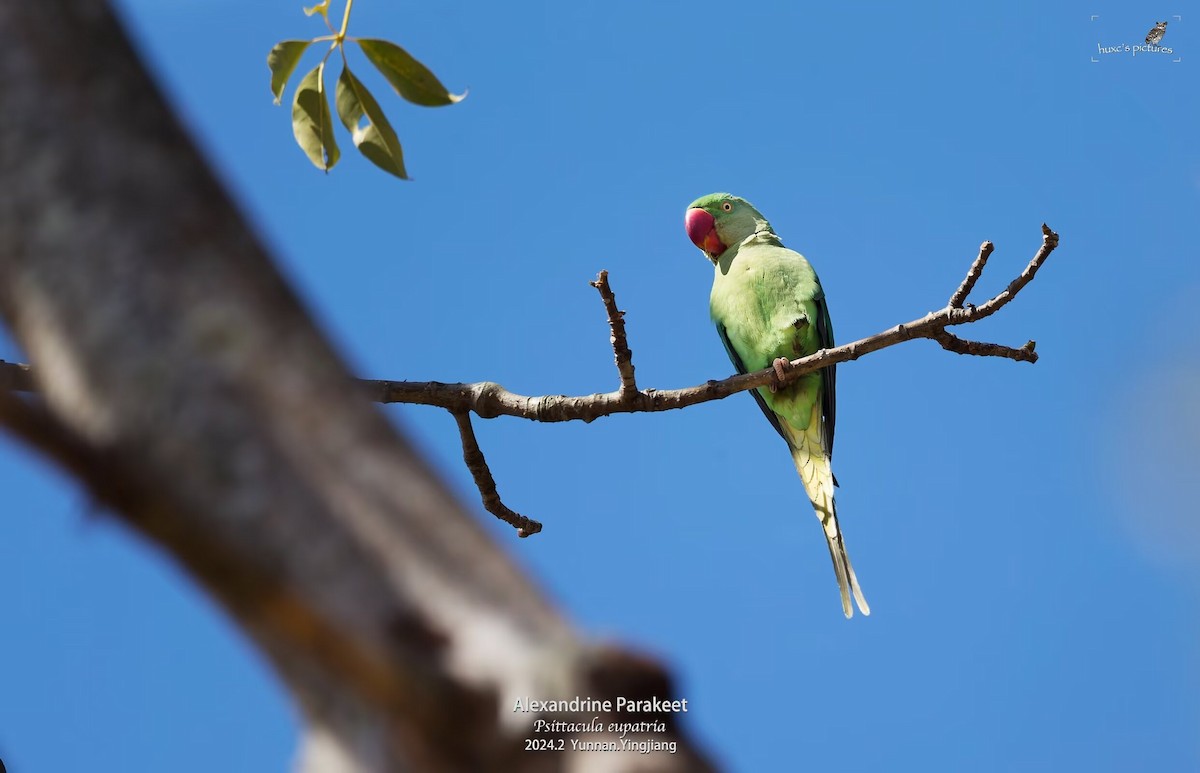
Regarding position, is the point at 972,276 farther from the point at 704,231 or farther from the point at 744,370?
the point at 704,231

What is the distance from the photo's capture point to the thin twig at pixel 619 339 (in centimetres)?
318

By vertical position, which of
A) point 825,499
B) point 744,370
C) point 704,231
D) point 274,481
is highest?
point 704,231

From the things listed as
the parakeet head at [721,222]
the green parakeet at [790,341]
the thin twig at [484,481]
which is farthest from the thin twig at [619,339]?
the parakeet head at [721,222]

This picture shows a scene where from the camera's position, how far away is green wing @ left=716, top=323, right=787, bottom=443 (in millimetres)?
5777

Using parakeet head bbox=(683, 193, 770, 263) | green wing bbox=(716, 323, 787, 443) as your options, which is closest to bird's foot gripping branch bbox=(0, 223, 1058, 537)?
green wing bbox=(716, 323, 787, 443)

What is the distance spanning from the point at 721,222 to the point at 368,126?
436 cm

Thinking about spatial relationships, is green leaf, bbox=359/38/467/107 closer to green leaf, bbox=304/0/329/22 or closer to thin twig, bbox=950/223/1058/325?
green leaf, bbox=304/0/329/22

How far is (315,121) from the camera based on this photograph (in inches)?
101

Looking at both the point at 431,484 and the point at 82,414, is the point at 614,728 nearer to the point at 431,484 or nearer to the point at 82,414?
the point at 431,484

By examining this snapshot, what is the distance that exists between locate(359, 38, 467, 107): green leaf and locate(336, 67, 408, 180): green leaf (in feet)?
0.51

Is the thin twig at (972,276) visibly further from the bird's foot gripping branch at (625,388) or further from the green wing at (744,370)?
the green wing at (744,370)

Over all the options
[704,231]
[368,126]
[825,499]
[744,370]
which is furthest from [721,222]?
[368,126]

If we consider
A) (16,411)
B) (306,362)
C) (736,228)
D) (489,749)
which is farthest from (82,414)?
(736,228)

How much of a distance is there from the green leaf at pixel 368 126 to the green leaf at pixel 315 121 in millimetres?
63
